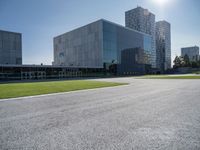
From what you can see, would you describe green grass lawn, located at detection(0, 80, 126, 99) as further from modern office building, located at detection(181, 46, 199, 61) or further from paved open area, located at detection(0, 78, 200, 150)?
modern office building, located at detection(181, 46, 199, 61)

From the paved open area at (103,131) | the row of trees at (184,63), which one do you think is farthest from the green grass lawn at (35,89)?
the row of trees at (184,63)

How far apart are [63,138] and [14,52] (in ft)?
227

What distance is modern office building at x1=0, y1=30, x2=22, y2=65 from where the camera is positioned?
199 ft

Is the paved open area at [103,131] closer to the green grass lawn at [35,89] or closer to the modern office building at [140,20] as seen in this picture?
the green grass lawn at [35,89]

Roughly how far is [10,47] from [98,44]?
34033mm

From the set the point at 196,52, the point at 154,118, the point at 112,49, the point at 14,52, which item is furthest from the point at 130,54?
the point at 196,52

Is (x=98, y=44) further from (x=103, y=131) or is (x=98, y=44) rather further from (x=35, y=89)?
(x=103, y=131)

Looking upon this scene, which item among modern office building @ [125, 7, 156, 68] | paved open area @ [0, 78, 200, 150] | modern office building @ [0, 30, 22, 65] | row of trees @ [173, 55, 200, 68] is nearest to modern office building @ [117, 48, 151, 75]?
modern office building @ [125, 7, 156, 68]

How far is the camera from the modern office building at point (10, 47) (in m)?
60.7

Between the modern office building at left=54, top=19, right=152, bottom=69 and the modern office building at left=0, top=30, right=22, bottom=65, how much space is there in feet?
73.3

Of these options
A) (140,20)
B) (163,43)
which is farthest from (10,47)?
(163,43)

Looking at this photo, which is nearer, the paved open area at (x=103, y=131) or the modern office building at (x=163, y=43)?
the paved open area at (x=103, y=131)

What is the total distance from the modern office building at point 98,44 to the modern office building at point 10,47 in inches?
880

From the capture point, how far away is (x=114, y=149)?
3543mm
